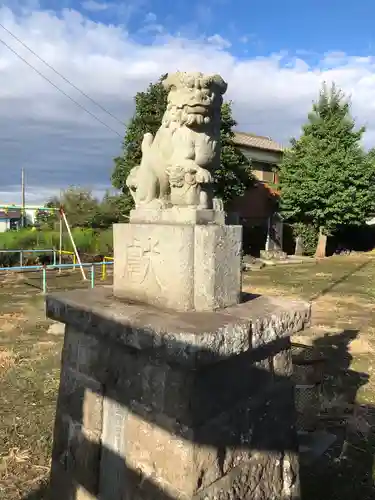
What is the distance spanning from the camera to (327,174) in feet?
67.7

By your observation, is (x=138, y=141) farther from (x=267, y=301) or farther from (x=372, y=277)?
(x=267, y=301)

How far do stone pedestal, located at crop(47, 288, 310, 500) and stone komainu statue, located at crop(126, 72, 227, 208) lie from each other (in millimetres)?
594

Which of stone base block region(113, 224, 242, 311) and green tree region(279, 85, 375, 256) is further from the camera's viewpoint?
green tree region(279, 85, 375, 256)

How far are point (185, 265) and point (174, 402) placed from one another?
29.9 inches

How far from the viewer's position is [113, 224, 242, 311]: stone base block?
2508mm

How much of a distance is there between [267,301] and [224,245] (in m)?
0.59

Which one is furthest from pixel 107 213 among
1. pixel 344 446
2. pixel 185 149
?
pixel 185 149

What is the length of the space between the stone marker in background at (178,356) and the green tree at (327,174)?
19.2 m

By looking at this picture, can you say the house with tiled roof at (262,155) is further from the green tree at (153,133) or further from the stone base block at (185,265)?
the stone base block at (185,265)

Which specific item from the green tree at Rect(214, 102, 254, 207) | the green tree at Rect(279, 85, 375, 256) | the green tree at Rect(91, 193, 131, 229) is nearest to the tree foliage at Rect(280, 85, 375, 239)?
the green tree at Rect(279, 85, 375, 256)

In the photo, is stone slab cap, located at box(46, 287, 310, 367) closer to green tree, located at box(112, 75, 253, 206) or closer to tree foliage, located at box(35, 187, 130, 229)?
green tree, located at box(112, 75, 253, 206)

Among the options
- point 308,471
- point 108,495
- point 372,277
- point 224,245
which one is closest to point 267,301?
point 224,245

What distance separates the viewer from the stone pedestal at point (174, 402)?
2.19 meters

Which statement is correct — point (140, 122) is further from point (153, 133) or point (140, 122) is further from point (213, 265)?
point (213, 265)
